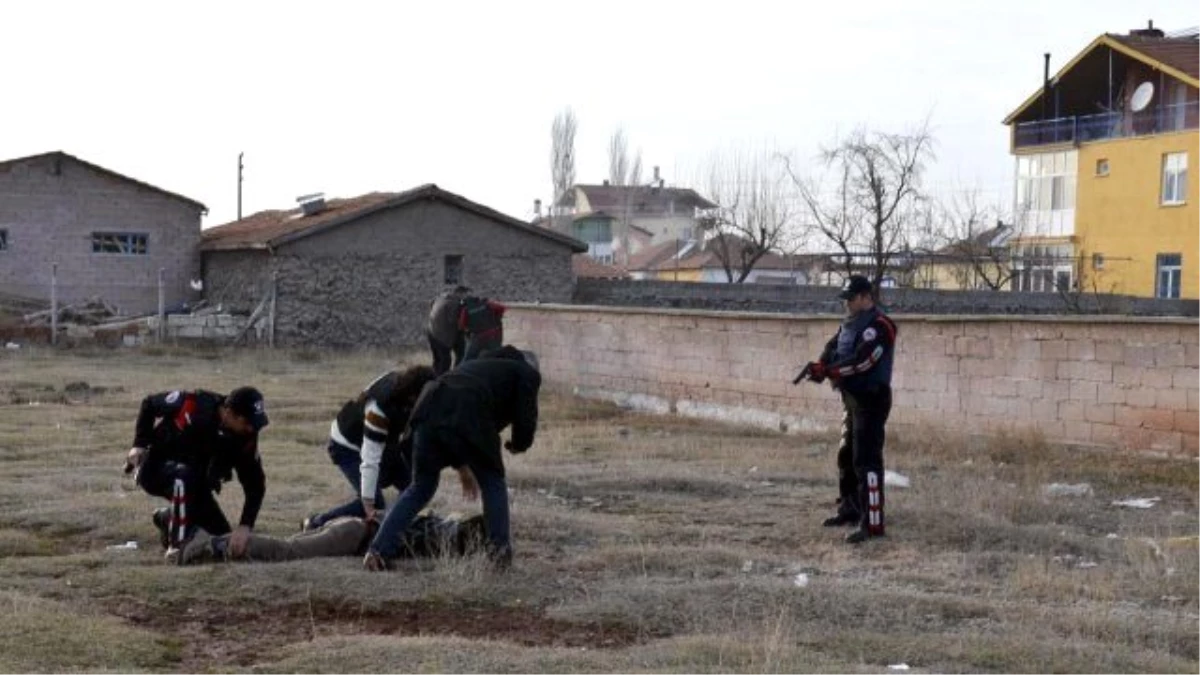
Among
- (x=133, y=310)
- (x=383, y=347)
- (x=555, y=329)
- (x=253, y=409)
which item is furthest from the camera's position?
(x=133, y=310)

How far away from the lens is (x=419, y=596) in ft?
27.9

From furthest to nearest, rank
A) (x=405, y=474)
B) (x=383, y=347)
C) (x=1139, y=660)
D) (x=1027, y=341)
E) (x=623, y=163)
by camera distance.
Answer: (x=623, y=163) < (x=383, y=347) < (x=1027, y=341) < (x=405, y=474) < (x=1139, y=660)

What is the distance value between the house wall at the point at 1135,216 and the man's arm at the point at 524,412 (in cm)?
4575

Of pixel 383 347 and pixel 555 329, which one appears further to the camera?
pixel 383 347

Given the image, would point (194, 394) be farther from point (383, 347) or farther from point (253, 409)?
point (383, 347)

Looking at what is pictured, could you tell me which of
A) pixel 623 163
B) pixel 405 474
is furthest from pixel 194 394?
pixel 623 163

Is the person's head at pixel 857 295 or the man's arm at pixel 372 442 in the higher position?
the person's head at pixel 857 295

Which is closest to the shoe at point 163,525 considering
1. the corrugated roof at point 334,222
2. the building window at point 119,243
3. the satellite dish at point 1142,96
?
the corrugated roof at point 334,222

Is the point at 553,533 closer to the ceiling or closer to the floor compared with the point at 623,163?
closer to the floor

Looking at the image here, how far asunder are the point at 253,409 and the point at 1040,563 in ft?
15.9

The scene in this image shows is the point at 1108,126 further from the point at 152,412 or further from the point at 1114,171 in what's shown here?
the point at 152,412

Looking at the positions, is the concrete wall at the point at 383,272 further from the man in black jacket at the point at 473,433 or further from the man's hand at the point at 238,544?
the man in black jacket at the point at 473,433

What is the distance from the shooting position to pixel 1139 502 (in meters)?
13.2

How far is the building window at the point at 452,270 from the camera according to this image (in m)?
39.2
